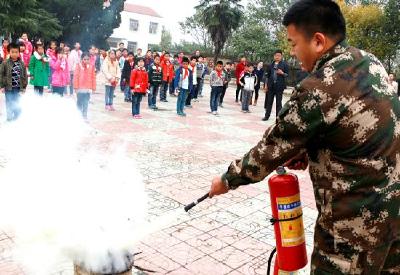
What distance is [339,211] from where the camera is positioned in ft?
5.95

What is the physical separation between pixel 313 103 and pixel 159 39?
2592 inches

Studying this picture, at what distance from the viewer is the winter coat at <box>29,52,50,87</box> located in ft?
33.4

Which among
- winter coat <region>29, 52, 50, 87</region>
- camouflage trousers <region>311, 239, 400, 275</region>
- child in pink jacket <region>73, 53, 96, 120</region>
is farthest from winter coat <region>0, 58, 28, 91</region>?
camouflage trousers <region>311, 239, 400, 275</region>

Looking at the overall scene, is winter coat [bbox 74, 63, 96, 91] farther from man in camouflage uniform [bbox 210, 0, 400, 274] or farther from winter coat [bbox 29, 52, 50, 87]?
man in camouflage uniform [bbox 210, 0, 400, 274]

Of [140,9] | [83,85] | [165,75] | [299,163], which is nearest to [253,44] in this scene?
[165,75]

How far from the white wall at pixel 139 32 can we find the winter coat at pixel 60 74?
167ft

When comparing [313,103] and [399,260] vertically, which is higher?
[313,103]

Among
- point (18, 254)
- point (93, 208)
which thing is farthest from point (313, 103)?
point (18, 254)

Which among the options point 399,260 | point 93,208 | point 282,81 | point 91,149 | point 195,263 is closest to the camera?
point 399,260

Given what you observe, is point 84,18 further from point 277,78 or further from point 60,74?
point 277,78

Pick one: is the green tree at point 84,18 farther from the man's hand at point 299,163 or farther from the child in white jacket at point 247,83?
the man's hand at point 299,163

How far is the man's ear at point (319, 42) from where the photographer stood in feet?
6.16

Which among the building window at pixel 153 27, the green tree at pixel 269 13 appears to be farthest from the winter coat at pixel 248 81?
the building window at pixel 153 27

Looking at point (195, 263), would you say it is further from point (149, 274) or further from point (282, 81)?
point (282, 81)
